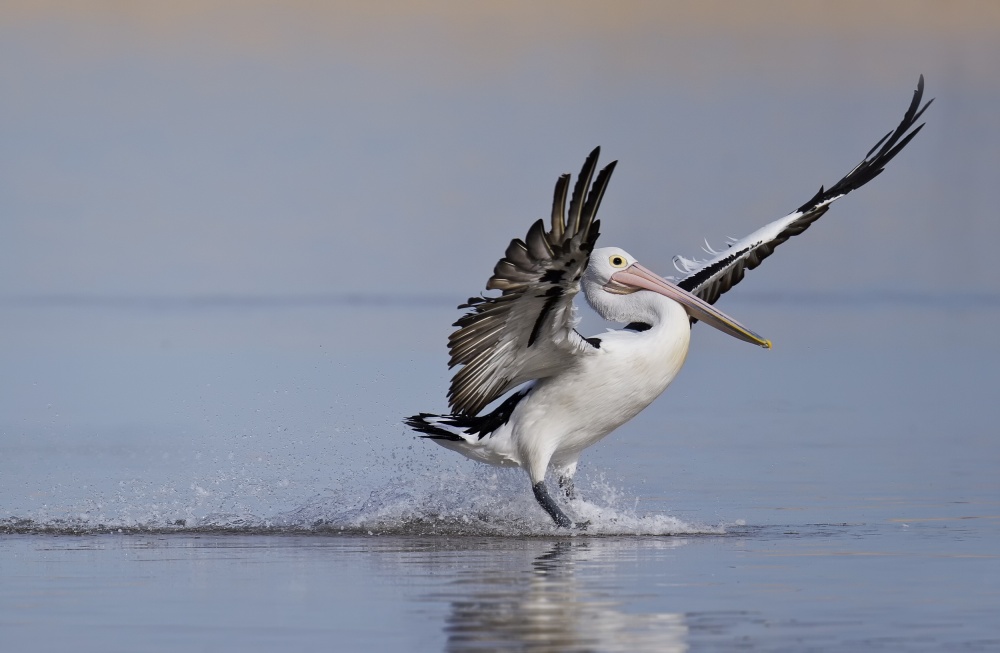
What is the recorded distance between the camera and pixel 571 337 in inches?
381

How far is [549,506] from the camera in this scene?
10188mm

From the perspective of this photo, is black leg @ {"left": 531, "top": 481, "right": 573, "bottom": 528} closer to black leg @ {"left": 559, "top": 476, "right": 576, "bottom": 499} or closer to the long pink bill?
black leg @ {"left": 559, "top": 476, "right": 576, "bottom": 499}

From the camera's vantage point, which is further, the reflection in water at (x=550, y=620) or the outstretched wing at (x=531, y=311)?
the outstretched wing at (x=531, y=311)

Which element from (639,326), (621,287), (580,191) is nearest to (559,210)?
(580,191)

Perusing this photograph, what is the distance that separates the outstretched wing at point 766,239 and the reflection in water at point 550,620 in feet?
14.7

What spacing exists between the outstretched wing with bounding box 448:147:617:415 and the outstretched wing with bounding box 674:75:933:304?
1.95 meters

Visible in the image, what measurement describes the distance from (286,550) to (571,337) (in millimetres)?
1975

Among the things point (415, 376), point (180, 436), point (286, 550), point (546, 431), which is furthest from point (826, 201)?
point (415, 376)

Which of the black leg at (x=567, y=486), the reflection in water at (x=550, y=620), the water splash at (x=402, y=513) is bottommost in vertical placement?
the reflection in water at (x=550, y=620)

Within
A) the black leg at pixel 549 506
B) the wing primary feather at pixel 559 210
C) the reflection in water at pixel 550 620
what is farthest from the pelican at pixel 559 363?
the reflection in water at pixel 550 620

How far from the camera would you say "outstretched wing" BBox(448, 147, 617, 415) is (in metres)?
8.56

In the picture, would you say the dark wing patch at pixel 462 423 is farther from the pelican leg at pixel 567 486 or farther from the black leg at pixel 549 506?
the pelican leg at pixel 567 486

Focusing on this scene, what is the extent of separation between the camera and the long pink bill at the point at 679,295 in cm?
1062

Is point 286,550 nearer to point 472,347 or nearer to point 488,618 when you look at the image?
point 472,347
